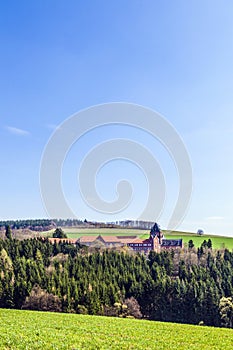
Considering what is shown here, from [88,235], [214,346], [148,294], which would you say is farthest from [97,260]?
[214,346]

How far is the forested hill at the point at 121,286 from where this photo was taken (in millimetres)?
37281

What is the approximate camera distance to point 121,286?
42188mm

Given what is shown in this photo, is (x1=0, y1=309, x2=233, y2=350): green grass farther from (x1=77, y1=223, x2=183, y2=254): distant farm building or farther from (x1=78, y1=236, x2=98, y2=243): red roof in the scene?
(x1=77, y1=223, x2=183, y2=254): distant farm building

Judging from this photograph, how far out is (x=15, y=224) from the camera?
268 feet

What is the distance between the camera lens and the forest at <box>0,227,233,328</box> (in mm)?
37250

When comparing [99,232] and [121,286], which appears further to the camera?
[99,232]

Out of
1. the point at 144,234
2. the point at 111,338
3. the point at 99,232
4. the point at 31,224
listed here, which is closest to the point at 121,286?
the point at 99,232

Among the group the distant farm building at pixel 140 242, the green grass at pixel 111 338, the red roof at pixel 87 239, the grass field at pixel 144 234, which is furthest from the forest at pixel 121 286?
the green grass at pixel 111 338

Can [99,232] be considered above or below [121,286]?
above

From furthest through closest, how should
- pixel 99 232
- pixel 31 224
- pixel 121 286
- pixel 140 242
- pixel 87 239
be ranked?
1. pixel 31 224
2. pixel 140 242
3. pixel 87 239
4. pixel 99 232
5. pixel 121 286

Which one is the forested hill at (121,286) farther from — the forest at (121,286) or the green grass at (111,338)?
the green grass at (111,338)

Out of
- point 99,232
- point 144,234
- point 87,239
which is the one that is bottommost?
point 87,239

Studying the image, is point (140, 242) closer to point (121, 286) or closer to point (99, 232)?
point (99, 232)

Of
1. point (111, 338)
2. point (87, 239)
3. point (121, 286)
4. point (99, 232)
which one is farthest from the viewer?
point (87, 239)
